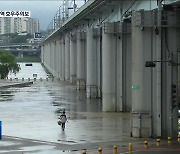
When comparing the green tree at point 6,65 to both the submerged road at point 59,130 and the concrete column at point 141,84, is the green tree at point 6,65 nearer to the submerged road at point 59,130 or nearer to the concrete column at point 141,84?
the submerged road at point 59,130

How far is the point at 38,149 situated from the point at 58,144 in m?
2.00

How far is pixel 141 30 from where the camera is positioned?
29.7m

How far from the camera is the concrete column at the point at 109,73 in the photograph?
45.1 metres

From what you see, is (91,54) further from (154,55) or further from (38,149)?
(38,149)

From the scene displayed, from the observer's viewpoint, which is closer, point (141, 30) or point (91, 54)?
point (141, 30)

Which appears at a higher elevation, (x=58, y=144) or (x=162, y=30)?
(x=162, y=30)

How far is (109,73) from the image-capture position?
149ft

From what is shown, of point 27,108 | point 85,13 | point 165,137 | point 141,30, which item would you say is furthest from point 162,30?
point 85,13
